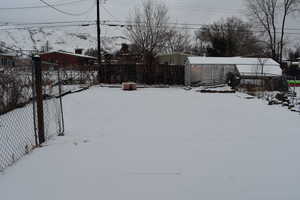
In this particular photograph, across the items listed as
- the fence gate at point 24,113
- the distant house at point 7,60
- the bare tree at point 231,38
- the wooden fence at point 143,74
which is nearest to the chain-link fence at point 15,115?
the fence gate at point 24,113

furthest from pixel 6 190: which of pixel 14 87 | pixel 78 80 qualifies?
pixel 78 80

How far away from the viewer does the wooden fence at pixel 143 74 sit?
18719 millimetres

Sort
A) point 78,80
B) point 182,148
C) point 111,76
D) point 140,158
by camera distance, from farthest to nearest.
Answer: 1. point 111,76
2. point 78,80
3. point 182,148
4. point 140,158

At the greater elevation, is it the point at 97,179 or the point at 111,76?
the point at 111,76

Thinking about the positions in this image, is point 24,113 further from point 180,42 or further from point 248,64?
point 180,42

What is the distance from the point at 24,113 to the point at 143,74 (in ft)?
43.1

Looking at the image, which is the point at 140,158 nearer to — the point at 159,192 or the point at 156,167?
the point at 156,167

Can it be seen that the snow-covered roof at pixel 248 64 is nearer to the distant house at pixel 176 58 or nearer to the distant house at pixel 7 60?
the distant house at pixel 176 58

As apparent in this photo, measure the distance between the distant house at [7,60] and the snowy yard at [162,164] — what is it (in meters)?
1.59

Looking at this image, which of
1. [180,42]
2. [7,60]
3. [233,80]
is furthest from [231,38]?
[7,60]

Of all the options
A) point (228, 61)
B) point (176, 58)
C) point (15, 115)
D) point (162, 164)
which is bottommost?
point (162, 164)

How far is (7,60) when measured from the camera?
3.92 metres

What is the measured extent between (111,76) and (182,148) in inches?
638

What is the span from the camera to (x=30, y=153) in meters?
3.32
